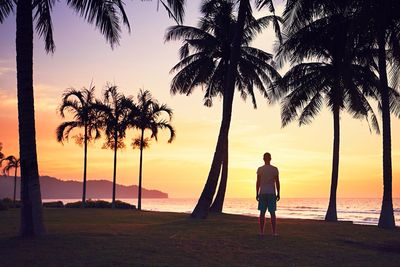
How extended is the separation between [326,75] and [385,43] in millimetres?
5390

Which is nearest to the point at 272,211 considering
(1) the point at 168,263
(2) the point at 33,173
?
(1) the point at 168,263

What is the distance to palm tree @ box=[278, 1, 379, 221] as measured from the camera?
982 inches

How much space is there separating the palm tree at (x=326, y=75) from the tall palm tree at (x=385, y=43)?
2.02m

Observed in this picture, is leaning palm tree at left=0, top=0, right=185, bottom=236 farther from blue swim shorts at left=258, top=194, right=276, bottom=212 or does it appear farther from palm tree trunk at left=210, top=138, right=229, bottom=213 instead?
palm tree trunk at left=210, top=138, right=229, bottom=213

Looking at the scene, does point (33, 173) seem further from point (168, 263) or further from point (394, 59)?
point (394, 59)

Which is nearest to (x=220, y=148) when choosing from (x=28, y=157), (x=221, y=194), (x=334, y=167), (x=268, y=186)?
(x=268, y=186)

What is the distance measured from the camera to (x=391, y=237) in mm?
15812

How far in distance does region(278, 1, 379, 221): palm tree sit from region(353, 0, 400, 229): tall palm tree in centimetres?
202

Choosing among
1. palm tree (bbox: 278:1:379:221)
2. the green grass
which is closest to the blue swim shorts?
the green grass

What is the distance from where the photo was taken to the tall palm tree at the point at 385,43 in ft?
62.7

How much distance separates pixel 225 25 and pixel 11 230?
65.4 ft

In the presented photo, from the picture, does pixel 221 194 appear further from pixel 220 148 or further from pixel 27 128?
pixel 27 128

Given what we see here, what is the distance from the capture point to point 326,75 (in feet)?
88.2

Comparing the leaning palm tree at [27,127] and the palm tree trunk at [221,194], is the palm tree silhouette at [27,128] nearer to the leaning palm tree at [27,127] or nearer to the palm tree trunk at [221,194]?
the leaning palm tree at [27,127]
